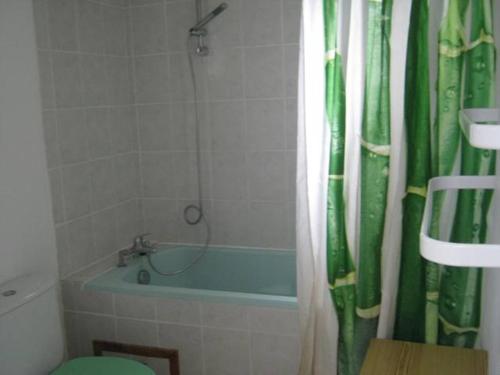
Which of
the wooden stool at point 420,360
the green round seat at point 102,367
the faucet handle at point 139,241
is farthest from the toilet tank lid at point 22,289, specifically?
the wooden stool at point 420,360

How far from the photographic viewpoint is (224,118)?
9.55ft

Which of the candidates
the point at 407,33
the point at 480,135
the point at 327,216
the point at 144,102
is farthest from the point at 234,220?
the point at 480,135

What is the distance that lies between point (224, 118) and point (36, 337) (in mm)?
1463

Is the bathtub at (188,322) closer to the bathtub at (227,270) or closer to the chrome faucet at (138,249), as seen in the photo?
the chrome faucet at (138,249)

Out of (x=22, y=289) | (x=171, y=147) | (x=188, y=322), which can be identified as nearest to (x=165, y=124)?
(x=171, y=147)

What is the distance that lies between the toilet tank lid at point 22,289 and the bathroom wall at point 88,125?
0.35 metres

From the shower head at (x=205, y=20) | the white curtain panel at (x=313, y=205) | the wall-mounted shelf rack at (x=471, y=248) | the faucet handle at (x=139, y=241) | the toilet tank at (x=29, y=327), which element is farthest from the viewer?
the faucet handle at (x=139, y=241)

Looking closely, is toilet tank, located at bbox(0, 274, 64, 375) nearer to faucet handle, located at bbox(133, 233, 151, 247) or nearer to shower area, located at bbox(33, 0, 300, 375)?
shower area, located at bbox(33, 0, 300, 375)

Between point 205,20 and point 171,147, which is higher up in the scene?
point 205,20

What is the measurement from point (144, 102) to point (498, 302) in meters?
2.22

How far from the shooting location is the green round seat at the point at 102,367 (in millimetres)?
1993

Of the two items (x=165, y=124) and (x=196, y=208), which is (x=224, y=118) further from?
(x=196, y=208)

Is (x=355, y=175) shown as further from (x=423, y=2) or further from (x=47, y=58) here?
(x=47, y=58)

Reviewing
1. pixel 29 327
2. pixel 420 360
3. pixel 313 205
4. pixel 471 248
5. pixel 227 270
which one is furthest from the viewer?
pixel 227 270
